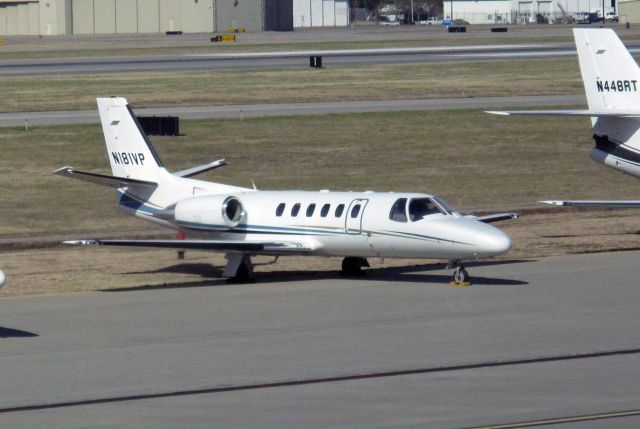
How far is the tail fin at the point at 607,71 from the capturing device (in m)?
35.9

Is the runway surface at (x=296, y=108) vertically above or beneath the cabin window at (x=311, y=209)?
above

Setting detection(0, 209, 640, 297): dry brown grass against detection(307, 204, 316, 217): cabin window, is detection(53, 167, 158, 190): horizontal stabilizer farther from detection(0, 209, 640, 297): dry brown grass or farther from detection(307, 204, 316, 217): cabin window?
detection(307, 204, 316, 217): cabin window

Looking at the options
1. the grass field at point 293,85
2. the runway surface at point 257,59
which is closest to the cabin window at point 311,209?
the grass field at point 293,85

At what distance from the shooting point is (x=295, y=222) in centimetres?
2938

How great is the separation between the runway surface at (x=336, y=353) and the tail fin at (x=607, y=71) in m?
7.25

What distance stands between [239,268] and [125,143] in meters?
5.48

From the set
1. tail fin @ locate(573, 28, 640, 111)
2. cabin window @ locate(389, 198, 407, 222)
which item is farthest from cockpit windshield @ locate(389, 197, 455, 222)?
tail fin @ locate(573, 28, 640, 111)

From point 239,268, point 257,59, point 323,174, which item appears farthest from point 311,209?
point 257,59

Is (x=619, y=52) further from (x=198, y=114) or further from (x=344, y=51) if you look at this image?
(x=344, y=51)

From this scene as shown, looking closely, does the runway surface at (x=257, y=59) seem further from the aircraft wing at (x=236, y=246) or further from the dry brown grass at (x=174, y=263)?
the aircraft wing at (x=236, y=246)

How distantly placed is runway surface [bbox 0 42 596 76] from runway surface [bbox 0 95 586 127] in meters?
22.2

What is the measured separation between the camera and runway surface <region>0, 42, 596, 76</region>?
94438 millimetres

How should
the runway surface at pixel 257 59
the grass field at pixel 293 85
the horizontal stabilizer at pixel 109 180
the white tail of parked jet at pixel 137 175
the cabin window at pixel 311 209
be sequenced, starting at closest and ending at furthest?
1. the cabin window at pixel 311 209
2. the horizontal stabilizer at pixel 109 180
3. the white tail of parked jet at pixel 137 175
4. the grass field at pixel 293 85
5. the runway surface at pixel 257 59

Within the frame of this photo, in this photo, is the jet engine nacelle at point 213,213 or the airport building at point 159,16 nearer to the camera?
the jet engine nacelle at point 213,213
